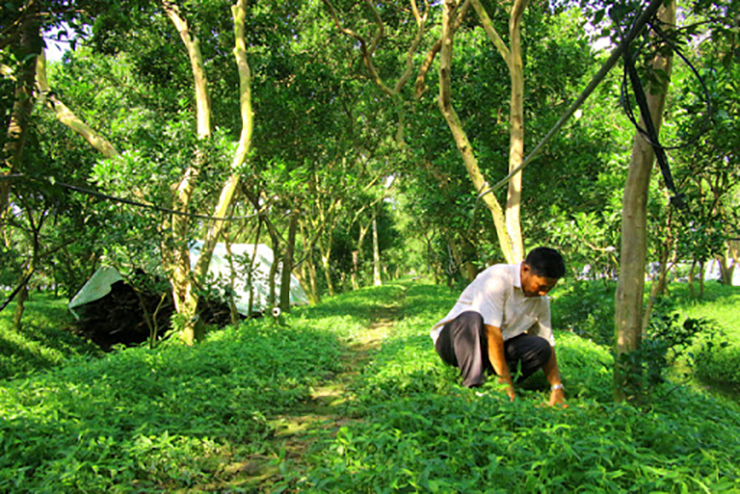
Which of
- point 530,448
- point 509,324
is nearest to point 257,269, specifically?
point 509,324

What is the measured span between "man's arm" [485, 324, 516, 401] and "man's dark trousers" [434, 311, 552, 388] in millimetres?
150

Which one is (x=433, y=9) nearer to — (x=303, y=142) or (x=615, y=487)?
(x=303, y=142)

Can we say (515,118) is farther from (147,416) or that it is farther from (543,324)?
(147,416)

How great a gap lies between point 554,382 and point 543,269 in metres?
0.96

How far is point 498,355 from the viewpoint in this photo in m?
4.24

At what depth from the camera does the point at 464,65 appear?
35.8ft

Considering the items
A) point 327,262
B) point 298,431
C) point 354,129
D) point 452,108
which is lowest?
point 298,431

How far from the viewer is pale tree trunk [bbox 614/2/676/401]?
3.73 m

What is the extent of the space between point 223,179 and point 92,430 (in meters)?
5.26

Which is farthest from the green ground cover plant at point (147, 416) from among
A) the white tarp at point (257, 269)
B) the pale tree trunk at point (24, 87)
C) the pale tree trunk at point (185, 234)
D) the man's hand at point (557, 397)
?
the white tarp at point (257, 269)

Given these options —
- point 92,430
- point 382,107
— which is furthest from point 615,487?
point 382,107

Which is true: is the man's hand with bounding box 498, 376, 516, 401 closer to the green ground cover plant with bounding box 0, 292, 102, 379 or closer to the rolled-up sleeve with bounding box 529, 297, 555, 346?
the rolled-up sleeve with bounding box 529, 297, 555, 346

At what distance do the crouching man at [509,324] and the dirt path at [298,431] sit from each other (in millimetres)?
1205

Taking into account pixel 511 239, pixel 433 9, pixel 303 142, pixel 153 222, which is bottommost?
pixel 511 239
